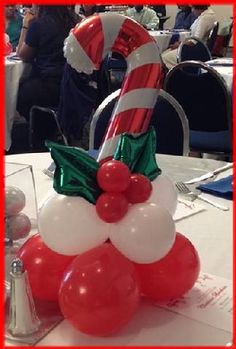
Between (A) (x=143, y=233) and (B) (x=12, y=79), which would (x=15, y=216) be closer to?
(A) (x=143, y=233)

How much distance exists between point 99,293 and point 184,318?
0.14 m

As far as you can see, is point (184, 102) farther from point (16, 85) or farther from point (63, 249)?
point (63, 249)

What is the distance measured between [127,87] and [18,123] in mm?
3436

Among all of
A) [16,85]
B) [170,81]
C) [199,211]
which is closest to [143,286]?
[199,211]

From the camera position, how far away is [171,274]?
74cm

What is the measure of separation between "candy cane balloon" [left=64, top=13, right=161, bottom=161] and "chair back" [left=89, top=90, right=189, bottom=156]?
2.97 ft

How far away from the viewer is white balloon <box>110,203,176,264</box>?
69cm

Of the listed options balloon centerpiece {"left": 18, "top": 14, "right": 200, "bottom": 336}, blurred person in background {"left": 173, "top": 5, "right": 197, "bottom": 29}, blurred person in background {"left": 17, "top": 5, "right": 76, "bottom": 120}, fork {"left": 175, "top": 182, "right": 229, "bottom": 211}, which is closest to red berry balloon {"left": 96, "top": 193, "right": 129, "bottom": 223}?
balloon centerpiece {"left": 18, "top": 14, "right": 200, "bottom": 336}

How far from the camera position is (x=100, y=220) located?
0.71m

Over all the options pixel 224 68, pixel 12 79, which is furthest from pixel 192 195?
pixel 12 79

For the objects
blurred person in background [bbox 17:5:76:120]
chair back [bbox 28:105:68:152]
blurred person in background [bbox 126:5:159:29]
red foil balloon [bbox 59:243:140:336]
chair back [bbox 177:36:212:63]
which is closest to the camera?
red foil balloon [bbox 59:243:140:336]

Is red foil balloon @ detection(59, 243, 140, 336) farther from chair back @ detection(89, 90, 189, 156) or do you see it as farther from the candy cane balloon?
chair back @ detection(89, 90, 189, 156)

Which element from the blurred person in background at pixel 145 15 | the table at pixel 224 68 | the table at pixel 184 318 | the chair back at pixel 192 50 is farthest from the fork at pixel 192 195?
the blurred person in background at pixel 145 15

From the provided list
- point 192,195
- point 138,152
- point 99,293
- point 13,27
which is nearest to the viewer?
point 99,293
